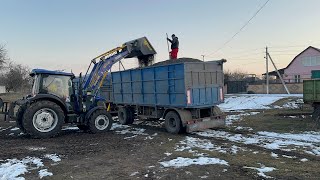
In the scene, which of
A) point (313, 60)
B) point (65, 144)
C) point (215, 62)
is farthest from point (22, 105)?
point (313, 60)

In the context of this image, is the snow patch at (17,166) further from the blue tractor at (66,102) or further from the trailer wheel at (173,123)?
the trailer wheel at (173,123)

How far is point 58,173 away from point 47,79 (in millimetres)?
5938

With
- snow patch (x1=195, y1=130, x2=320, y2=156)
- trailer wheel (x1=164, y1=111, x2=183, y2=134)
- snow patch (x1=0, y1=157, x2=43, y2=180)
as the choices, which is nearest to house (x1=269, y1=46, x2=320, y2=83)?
snow patch (x1=195, y1=130, x2=320, y2=156)

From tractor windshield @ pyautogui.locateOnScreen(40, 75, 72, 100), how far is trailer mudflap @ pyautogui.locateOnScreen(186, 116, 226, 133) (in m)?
4.51

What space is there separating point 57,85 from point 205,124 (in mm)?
5411

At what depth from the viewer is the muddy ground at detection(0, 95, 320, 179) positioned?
6836mm

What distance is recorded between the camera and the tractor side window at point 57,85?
40.3 ft

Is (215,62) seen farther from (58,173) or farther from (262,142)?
(58,173)

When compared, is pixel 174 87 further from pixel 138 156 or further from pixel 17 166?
pixel 17 166

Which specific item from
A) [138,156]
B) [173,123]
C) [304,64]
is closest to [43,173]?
[138,156]

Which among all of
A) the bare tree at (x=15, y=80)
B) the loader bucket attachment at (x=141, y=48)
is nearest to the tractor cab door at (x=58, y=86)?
the loader bucket attachment at (x=141, y=48)

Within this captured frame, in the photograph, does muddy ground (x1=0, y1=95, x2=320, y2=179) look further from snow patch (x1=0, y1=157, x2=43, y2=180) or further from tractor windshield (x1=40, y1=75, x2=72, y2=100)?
tractor windshield (x1=40, y1=75, x2=72, y2=100)

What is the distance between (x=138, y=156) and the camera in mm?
8594

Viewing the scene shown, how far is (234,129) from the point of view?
13.0 m
